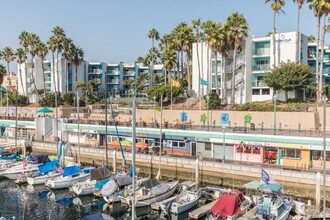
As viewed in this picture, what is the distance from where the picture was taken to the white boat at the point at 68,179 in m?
43.4

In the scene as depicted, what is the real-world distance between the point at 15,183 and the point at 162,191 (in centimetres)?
2175

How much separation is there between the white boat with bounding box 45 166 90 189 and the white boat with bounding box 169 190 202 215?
48.4 feet

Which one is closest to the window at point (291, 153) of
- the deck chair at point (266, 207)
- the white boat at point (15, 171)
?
the deck chair at point (266, 207)

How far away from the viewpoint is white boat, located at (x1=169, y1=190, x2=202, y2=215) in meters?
34.5

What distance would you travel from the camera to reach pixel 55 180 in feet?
143

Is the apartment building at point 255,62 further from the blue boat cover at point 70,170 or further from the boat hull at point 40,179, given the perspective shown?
the boat hull at point 40,179

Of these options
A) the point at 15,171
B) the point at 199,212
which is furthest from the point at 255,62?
the point at 15,171

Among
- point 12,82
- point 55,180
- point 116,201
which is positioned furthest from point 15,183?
point 12,82

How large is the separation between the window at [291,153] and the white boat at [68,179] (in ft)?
81.6

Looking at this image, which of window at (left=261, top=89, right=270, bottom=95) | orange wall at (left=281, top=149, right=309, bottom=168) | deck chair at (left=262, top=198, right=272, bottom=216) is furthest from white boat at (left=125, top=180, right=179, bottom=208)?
window at (left=261, top=89, right=270, bottom=95)

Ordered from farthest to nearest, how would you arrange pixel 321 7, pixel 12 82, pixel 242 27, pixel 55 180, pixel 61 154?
1. pixel 12 82
2. pixel 242 27
3. pixel 321 7
4. pixel 61 154
5. pixel 55 180

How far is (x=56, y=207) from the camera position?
37.6m

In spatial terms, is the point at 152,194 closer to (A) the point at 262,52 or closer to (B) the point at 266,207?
(B) the point at 266,207

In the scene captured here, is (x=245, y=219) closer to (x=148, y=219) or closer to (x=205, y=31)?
(x=148, y=219)
